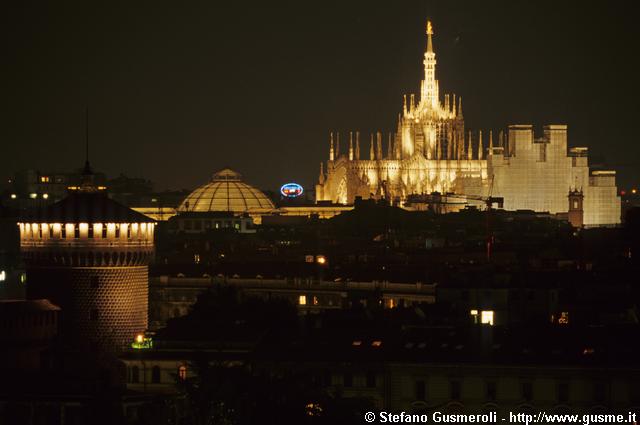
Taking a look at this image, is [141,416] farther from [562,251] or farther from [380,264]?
[562,251]

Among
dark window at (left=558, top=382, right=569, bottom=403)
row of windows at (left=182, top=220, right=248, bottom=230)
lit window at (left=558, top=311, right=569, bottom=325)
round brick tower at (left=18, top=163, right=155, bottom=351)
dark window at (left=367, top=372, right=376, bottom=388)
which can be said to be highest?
row of windows at (left=182, top=220, right=248, bottom=230)

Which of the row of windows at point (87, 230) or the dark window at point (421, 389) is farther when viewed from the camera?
the row of windows at point (87, 230)

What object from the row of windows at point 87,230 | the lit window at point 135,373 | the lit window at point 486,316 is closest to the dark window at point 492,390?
the lit window at point 135,373

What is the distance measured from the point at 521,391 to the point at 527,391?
0.48 feet

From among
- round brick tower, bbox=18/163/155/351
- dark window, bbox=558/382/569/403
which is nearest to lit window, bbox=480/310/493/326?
round brick tower, bbox=18/163/155/351

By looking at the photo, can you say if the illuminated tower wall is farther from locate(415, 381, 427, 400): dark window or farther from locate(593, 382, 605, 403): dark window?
locate(593, 382, 605, 403): dark window

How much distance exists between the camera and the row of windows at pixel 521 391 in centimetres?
5950

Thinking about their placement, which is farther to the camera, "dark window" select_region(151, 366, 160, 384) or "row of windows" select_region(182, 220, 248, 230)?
"row of windows" select_region(182, 220, 248, 230)

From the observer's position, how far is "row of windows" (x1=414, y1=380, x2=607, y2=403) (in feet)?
195

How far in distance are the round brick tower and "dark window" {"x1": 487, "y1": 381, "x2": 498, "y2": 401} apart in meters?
→ 9.52

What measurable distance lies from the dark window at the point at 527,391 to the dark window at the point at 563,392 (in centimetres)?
67

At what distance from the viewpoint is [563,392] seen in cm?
5975

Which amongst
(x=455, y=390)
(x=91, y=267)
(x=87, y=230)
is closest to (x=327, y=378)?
(x=455, y=390)

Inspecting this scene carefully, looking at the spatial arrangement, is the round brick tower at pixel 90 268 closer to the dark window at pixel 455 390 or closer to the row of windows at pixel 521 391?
the row of windows at pixel 521 391
